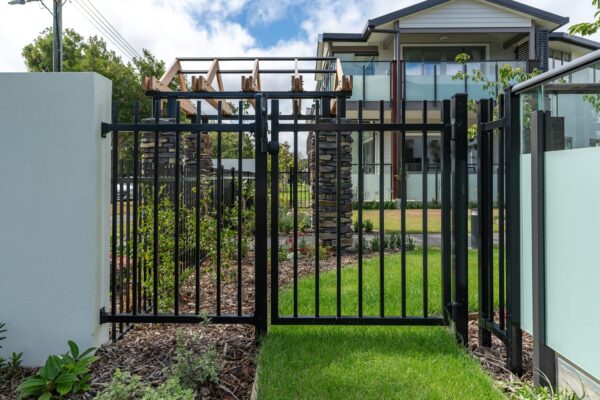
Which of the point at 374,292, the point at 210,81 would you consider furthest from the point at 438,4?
the point at 374,292

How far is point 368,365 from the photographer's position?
9.88 feet

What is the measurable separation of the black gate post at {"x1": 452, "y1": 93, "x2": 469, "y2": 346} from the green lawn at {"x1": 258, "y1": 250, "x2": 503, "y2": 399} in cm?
16

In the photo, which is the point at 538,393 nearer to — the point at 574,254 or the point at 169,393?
the point at 574,254

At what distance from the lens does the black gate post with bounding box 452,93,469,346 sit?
3.43 m

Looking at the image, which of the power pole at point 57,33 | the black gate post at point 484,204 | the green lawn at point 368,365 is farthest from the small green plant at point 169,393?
the power pole at point 57,33

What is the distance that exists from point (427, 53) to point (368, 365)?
56.9 feet

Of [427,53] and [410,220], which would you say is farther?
[427,53]

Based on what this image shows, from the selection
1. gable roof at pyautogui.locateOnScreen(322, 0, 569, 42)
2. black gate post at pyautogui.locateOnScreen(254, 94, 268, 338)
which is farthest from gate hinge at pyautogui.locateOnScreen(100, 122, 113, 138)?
gable roof at pyautogui.locateOnScreen(322, 0, 569, 42)

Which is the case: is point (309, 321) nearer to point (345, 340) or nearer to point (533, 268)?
point (345, 340)

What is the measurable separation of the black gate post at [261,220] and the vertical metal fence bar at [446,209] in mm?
1303

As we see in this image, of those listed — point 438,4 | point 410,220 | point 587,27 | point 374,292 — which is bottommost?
point 374,292

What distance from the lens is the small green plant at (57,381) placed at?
2.69m

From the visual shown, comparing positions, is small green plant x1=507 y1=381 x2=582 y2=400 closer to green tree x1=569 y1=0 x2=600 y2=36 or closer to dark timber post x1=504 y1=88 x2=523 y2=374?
dark timber post x1=504 y1=88 x2=523 y2=374

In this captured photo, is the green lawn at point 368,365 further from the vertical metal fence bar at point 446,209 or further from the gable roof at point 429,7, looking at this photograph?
the gable roof at point 429,7
